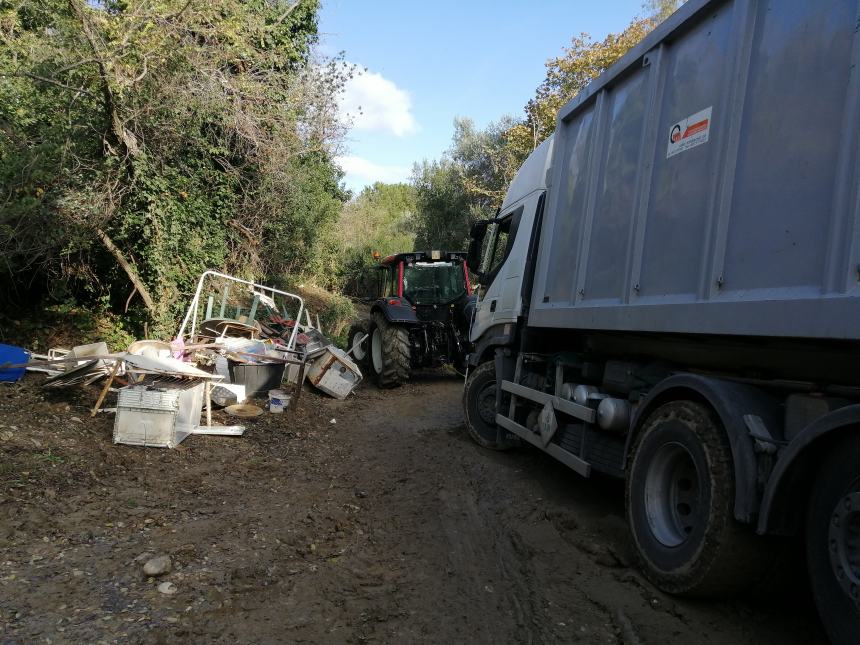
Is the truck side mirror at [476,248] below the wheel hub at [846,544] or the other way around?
the other way around

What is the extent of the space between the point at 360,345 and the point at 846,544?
9289 millimetres

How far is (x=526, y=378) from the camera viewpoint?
5383 mm

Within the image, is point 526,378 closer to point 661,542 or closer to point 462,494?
point 462,494

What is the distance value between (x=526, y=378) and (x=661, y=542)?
237 cm

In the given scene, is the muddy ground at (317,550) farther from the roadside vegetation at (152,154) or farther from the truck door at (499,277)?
the roadside vegetation at (152,154)

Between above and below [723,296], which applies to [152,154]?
above

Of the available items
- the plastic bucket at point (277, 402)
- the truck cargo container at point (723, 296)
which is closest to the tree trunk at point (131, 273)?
the plastic bucket at point (277, 402)

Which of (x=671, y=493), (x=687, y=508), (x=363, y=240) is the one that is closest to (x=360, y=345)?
(x=671, y=493)

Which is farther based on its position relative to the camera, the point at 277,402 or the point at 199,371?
the point at 277,402

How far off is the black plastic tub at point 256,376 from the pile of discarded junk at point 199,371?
0.04 feet

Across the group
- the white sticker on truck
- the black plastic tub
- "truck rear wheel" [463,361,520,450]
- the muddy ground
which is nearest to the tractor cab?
the black plastic tub

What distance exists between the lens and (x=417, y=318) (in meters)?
10.0

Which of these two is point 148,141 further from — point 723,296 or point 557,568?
point 723,296

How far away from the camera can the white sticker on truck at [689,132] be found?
10.4 ft
